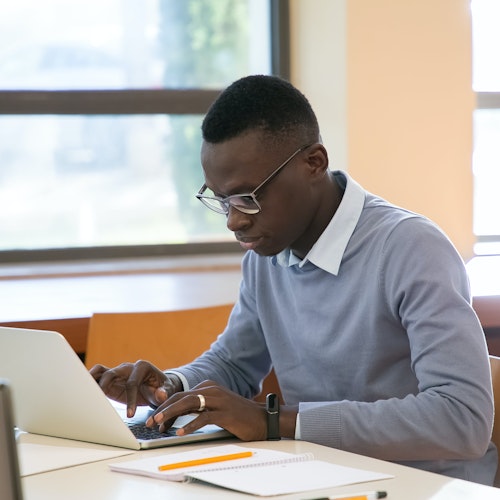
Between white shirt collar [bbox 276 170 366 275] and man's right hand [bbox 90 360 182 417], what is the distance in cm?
31

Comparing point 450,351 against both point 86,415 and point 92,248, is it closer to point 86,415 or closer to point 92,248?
point 86,415

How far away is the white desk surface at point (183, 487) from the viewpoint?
42.2 inches

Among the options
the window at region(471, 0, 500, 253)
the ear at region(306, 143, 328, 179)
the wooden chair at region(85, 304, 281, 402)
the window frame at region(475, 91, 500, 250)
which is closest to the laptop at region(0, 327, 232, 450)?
the ear at region(306, 143, 328, 179)

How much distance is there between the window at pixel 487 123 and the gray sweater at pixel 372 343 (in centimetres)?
191

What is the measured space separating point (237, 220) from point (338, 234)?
0.59 feet

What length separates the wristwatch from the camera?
1.37 m

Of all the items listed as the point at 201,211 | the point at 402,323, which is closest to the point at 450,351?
the point at 402,323

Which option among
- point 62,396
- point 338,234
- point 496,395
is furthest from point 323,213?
point 62,396

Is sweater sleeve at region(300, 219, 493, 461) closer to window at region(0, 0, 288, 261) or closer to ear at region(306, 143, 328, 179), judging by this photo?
ear at region(306, 143, 328, 179)

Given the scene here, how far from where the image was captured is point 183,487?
1.13 metres

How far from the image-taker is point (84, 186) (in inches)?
140

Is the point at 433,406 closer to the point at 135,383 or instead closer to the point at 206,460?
the point at 206,460

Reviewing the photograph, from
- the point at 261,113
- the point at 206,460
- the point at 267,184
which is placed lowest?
the point at 206,460

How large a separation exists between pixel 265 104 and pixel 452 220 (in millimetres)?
1924
